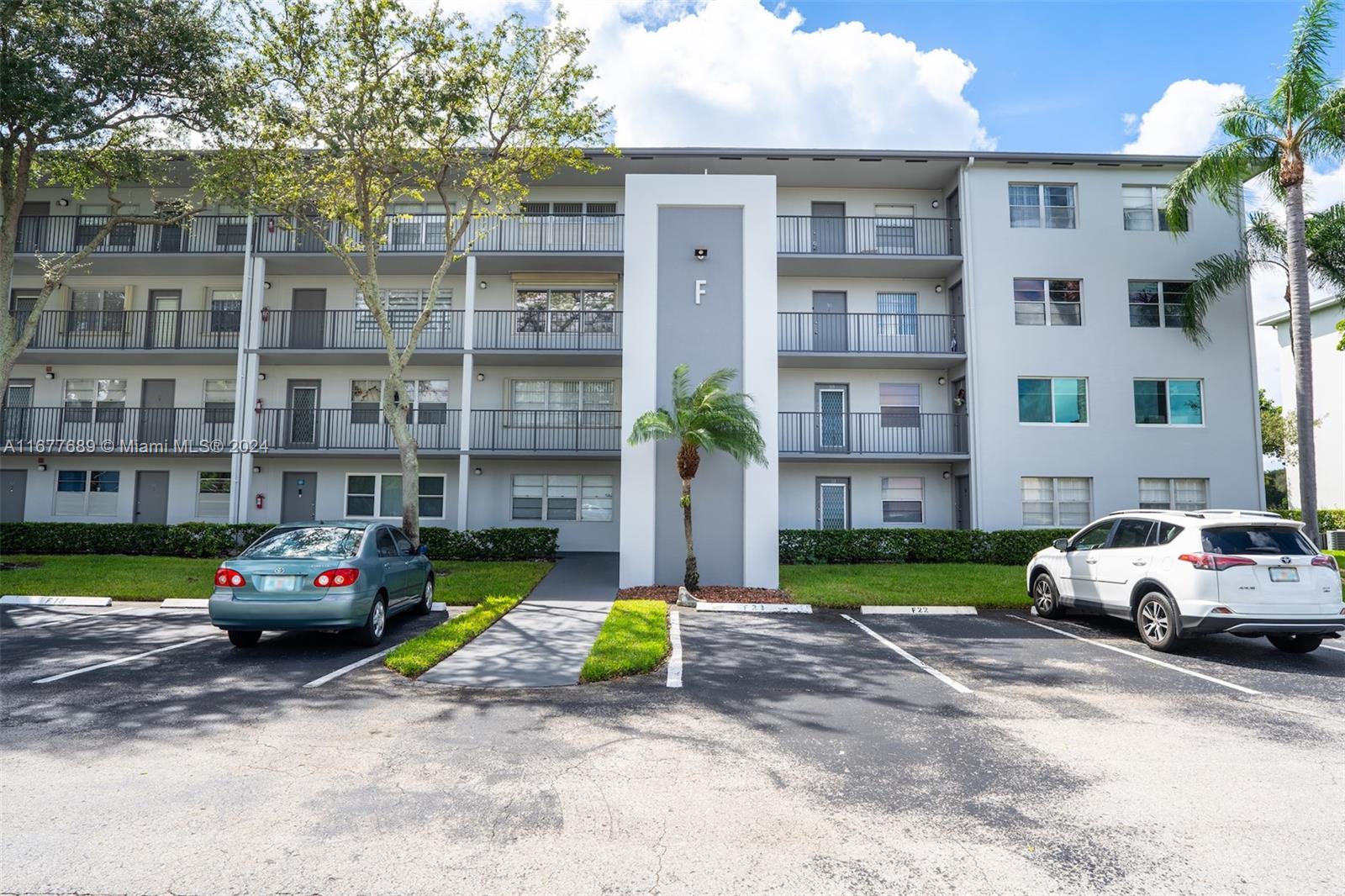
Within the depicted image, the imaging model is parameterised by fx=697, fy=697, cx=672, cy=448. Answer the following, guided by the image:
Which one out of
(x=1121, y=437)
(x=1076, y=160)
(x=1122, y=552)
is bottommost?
(x=1122, y=552)

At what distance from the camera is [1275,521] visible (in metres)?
8.35

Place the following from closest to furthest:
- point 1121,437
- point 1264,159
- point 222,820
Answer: point 222,820
point 1264,159
point 1121,437

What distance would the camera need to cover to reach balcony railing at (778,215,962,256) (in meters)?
19.5

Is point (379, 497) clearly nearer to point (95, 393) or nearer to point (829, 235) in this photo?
point (95, 393)

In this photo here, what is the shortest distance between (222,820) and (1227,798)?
610 centimetres

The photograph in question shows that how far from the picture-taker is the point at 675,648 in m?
8.72

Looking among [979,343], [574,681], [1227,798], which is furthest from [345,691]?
[979,343]

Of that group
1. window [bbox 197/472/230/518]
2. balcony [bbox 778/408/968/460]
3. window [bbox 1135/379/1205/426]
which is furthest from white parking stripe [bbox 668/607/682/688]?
window [bbox 197/472/230/518]

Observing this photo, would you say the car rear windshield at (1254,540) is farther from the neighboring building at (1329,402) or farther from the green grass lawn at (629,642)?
the neighboring building at (1329,402)

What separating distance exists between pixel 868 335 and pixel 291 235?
54.1 feet

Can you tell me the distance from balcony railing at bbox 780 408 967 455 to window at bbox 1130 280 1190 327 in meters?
5.78

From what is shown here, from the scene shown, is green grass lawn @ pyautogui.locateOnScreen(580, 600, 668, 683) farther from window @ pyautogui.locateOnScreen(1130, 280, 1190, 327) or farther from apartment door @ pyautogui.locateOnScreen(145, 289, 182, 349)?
apartment door @ pyautogui.locateOnScreen(145, 289, 182, 349)

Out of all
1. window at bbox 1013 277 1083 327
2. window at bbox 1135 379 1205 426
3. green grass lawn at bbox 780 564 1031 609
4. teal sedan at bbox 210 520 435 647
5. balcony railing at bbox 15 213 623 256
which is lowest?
green grass lawn at bbox 780 564 1031 609

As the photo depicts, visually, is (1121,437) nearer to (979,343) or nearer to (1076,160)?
(979,343)
